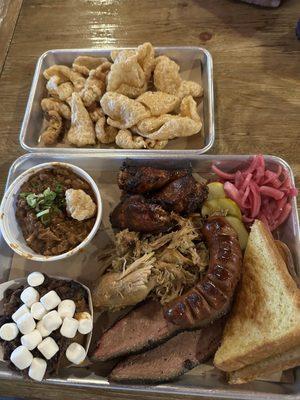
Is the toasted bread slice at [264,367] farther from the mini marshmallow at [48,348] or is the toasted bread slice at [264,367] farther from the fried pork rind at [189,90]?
the fried pork rind at [189,90]

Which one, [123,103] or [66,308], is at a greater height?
[123,103]

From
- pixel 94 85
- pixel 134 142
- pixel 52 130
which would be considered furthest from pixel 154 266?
pixel 94 85

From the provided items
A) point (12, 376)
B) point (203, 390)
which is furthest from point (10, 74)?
point (203, 390)

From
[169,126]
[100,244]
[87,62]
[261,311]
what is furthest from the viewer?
[87,62]

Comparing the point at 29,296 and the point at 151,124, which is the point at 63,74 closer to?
the point at 151,124

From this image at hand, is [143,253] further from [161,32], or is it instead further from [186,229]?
[161,32]

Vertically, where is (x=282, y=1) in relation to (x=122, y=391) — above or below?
above
